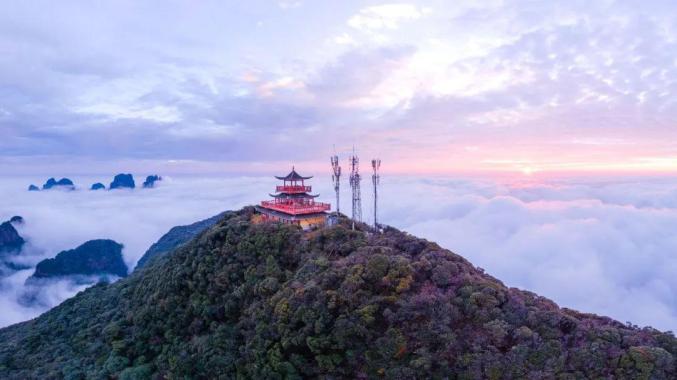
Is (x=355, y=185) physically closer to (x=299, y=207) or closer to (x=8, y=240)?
(x=299, y=207)

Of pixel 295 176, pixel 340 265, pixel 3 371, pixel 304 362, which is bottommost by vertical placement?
pixel 3 371

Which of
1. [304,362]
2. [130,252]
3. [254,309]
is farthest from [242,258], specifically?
[130,252]

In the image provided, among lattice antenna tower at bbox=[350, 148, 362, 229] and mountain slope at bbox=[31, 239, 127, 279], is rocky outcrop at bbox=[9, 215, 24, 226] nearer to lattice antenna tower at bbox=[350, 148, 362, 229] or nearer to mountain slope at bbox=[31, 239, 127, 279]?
mountain slope at bbox=[31, 239, 127, 279]

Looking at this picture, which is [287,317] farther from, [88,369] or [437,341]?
[88,369]

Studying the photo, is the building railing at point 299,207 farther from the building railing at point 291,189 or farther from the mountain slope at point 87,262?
the mountain slope at point 87,262

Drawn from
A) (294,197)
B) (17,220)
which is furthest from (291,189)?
(17,220)

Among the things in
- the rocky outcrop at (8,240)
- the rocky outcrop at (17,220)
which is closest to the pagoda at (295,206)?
the rocky outcrop at (8,240)
